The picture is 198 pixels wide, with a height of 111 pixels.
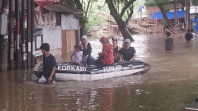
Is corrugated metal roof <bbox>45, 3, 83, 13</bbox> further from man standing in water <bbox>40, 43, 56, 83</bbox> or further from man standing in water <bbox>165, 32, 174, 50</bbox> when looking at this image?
man standing in water <bbox>40, 43, 56, 83</bbox>

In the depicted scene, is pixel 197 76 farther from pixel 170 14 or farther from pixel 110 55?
pixel 170 14

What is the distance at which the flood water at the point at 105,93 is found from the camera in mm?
8070

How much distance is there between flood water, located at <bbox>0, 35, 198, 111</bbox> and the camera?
807 cm

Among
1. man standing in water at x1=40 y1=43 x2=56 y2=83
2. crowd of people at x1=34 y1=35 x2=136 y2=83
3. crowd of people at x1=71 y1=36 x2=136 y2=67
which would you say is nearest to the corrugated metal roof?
crowd of people at x1=71 y1=36 x2=136 y2=67

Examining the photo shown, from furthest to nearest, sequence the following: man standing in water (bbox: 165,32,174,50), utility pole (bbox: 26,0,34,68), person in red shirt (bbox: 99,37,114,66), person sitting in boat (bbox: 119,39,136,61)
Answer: man standing in water (bbox: 165,32,174,50)
utility pole (bbox: 26,0,34,68)
person sitting in boat (bbox: 119,39,136,61)
person in red shirt (bbox: 99,37,114,66)

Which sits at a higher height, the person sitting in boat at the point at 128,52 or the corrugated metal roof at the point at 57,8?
the corrugated metal roof at the point at 57,8

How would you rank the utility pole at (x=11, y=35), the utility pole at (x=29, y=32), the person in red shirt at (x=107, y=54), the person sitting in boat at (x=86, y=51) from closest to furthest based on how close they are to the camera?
the person in red shirt at (x=107, y=54), the person sitting in boat at (x=86, y=51), the utility pole at (x=11, y=35), the utility pole at (x=29, y=32)

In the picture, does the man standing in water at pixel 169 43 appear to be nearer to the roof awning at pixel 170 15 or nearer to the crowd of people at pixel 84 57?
the crowd of people at pixel 84 57

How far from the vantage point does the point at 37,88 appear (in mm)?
10305

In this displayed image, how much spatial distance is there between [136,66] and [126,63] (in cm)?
46

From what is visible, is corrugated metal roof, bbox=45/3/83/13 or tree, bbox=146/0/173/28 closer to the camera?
corrugated metal roof, bbox=45/3/83/13

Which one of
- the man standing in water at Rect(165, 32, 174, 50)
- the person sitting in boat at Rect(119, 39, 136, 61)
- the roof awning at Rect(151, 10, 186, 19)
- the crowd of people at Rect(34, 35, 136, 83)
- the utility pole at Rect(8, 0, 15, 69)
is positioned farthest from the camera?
the roof awning at Rect(151, 10, 186, 19)

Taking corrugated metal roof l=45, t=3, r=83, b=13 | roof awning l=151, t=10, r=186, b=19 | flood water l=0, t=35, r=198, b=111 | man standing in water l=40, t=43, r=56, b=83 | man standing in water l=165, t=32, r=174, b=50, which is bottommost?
flood water l=0, t=35, r=198, b=111

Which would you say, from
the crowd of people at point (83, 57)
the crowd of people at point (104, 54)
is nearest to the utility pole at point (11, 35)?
the crowd of people at point (83, 57)
